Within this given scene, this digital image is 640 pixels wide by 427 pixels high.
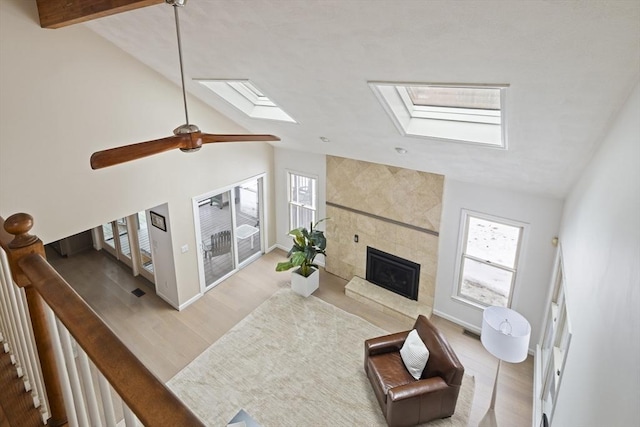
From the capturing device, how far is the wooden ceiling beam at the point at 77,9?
2.67 m

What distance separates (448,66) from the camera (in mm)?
2555

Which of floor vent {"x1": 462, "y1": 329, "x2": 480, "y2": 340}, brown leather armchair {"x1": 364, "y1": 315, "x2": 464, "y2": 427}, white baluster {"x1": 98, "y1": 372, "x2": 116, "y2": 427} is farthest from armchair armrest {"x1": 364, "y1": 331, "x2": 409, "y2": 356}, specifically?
white baluster {"x1": 98, "y1": 372, "x2": 116, "y2": 427}

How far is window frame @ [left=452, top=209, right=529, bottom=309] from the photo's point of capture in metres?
5.30

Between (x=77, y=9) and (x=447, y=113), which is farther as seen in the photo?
(x=447, y=113)

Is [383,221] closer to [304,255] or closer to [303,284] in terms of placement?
[304,255]

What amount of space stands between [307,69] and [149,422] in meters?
3.09

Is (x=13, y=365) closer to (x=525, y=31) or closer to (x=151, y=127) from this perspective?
(x=525, y=31)

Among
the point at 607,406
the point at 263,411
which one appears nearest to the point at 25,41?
the point at 263,411

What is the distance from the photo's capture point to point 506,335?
12.3ft

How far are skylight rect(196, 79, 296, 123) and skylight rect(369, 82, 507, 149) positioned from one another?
1.84 meters

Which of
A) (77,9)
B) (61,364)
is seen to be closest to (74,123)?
(77,9)

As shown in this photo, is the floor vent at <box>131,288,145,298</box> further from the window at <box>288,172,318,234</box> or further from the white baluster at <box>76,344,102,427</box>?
the white baluster at <box>76,344,102,427</box>

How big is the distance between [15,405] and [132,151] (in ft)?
4.47

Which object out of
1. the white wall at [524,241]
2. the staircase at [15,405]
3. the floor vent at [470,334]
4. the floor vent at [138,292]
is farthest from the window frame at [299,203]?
the staircase at [15,405]
